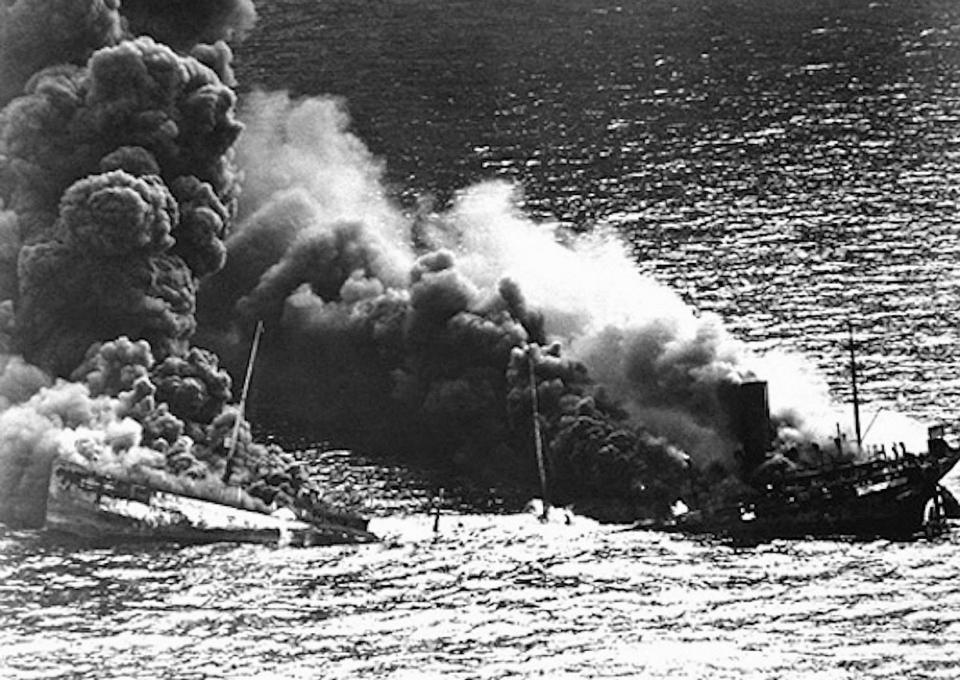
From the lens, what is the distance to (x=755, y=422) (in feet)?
→ 460

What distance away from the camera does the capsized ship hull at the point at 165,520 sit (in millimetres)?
136375

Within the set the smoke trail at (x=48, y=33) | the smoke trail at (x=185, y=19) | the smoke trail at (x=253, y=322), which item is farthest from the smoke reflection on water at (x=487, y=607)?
the smoke trail at (x=185, y=19)

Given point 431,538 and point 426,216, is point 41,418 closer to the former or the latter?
point 431,538

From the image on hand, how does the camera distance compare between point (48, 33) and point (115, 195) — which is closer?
point (115, 195)

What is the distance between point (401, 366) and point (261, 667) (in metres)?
45.9

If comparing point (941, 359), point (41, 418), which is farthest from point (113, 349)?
point (941, 359)

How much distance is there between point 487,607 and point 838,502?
87.0ft

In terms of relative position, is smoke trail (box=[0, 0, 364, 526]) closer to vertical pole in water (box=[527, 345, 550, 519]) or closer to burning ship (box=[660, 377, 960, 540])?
vertical pole in water (box=[527, 345, 550, 519])

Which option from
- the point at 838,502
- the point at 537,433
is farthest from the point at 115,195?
the point at 838,502

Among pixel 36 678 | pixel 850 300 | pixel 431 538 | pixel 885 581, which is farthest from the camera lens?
pixel 850 300

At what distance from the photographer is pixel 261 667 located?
119 meters

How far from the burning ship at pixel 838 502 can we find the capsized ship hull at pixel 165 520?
23584 mm

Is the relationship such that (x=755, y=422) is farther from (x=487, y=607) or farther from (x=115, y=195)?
Answer: (x=115, y=195)

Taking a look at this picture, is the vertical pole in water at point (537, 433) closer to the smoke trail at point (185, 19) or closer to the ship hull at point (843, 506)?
the ship hull at point (843, 506)
